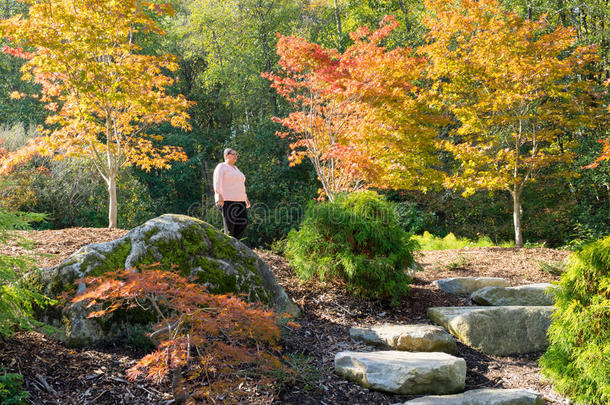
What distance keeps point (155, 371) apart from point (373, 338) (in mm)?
2346

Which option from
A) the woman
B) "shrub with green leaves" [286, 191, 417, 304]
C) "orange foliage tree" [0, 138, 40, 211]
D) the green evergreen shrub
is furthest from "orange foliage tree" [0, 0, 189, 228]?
the green evergreen shrub

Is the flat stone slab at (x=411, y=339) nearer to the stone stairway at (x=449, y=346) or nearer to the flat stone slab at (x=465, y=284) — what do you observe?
the stone stairway at (x=449, y=346)

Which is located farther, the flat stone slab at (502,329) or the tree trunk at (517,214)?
the tree trunk at (517,214)

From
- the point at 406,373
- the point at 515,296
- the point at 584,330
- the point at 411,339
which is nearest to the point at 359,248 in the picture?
the point at 411,339

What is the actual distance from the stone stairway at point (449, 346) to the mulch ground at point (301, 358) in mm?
114

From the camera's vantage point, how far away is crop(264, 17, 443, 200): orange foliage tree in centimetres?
792

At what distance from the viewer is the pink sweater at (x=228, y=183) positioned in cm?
580

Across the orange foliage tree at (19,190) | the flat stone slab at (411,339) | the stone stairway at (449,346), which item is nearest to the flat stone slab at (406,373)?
the stone stairway at (449,346)

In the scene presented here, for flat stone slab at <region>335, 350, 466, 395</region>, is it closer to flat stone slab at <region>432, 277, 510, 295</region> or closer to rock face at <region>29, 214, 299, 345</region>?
rock face at <region>29, 214, 299, 345</region>

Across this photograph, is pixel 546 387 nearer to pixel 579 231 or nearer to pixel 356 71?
pixel 356 71

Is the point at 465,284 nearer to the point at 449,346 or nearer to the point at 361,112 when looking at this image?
the point at 449,346

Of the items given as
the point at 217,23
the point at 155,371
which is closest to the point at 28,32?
the point at 155,371

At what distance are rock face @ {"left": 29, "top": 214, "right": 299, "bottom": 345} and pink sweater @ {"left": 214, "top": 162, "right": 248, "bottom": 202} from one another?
1.47 meters

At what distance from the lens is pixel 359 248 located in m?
5.34
